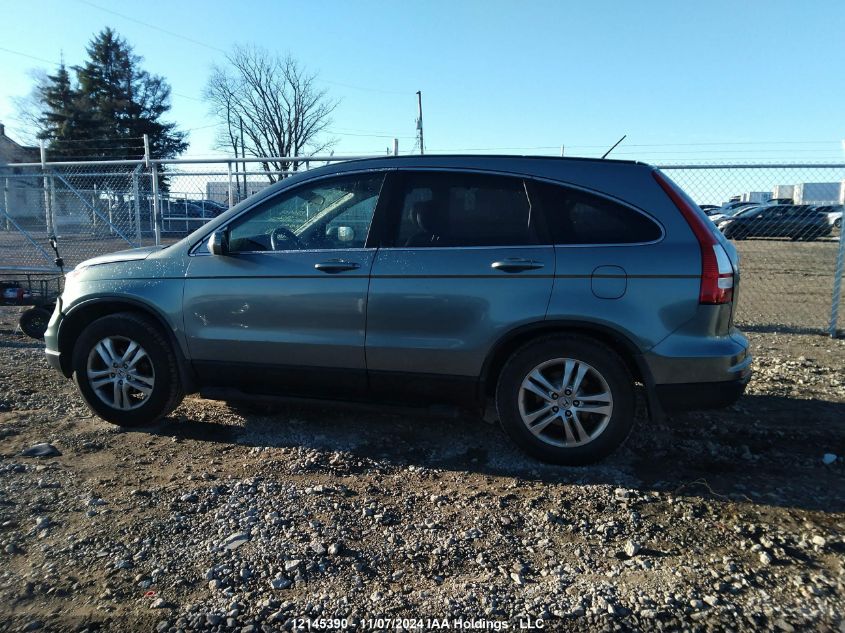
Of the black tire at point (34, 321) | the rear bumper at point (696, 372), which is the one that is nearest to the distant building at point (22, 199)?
the black tire at point (34, 321)

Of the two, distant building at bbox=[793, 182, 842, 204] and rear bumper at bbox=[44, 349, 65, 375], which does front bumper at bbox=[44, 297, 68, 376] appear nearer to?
rear bumper at bbox=[44, 349, 65, 375]

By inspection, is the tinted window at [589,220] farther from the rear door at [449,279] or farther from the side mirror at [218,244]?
the side mirror at [218,244]

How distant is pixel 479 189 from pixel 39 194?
38.1 feet

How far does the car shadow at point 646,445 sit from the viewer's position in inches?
142

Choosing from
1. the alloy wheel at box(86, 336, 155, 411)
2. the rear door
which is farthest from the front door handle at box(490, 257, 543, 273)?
the alloy wheel at box(86, 336, 155, 411)

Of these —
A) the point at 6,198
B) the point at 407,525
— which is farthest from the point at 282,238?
the point at 6,198

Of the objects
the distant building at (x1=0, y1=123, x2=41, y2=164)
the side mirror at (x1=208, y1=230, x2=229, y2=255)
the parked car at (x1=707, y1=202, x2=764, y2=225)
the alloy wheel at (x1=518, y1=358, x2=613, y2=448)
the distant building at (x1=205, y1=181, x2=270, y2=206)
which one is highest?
the distant building at (x1=0, y1=123, x2=41, y2=164)

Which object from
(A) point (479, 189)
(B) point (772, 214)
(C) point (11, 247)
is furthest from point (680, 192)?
(C) point (11, 247)

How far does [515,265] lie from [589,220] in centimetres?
55

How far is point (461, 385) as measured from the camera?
12.6 ft

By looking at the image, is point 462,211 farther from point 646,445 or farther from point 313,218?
point 646,445

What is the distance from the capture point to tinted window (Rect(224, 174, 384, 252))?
160 inches

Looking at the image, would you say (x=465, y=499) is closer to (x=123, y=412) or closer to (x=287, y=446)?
(x=287, y=446)

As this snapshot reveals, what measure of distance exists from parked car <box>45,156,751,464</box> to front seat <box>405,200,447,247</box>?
14 millimetres
